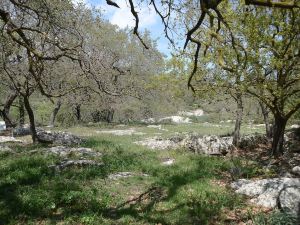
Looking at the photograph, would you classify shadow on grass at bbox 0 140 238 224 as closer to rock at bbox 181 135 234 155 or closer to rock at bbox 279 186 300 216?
rock at bbox 279 186 300 216

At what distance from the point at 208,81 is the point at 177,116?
82.8 m

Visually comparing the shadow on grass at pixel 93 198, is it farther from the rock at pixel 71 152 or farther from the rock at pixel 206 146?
the rock at pixel 206 146

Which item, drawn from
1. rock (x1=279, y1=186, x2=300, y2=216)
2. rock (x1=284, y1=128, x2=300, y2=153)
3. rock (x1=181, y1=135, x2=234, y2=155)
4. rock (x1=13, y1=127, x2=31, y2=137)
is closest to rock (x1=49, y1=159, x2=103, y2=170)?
rock (x1=279, y1=186, x2=300, y2=216)

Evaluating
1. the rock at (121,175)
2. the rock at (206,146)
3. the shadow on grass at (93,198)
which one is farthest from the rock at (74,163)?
the rock at (206,146)

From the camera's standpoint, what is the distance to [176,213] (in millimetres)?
12211

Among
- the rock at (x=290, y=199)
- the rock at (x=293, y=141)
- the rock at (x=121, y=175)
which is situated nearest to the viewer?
the rock at (x=290, y=199)

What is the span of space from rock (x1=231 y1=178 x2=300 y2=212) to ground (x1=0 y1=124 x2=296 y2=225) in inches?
18.0

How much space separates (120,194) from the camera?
14.0 meters

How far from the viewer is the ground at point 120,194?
458 inches

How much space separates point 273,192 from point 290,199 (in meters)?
1.10

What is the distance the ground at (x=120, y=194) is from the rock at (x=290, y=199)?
0.64 m

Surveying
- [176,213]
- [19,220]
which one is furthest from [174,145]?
[19,220]

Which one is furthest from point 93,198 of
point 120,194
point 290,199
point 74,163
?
point 290,199

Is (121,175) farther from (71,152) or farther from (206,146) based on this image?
(206,146)
